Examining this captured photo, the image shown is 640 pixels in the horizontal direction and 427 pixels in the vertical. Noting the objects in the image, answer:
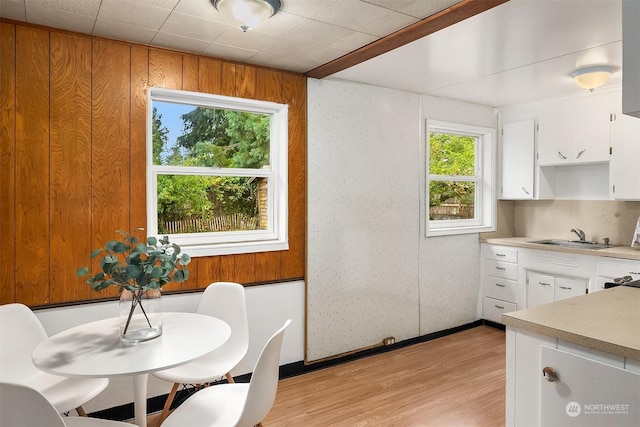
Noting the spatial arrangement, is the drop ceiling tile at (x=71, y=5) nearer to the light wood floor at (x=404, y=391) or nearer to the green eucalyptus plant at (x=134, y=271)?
the green eucalyptus plant at (x=134, y=271)

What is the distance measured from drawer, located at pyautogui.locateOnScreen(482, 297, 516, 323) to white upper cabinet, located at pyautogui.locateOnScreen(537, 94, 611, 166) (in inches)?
59.0

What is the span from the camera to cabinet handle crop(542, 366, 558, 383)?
1.46 metres

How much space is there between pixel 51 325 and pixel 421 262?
3.02 metres

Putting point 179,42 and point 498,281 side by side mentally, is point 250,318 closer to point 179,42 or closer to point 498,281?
point 179,42

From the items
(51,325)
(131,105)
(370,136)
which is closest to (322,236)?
(370,136)

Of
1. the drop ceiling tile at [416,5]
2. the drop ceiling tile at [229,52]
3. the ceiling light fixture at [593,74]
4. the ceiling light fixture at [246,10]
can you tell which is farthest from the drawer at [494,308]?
the ceiling light fixture at [246,10]

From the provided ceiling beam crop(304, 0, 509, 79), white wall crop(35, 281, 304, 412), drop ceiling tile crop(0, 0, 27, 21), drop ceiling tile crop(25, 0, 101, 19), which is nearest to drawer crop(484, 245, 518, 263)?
white wall crop(35, 281, 304, 412)

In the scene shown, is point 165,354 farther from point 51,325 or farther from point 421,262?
point 421,262

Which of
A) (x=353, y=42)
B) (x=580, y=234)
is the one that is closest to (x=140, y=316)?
(x=353, y=42)

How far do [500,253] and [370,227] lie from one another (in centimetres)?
166

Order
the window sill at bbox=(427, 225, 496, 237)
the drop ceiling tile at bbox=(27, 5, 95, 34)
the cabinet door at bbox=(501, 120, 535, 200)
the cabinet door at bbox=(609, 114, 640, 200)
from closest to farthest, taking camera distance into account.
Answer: the drop ceiling tile at bbox=(27, 5, 95, 34) < the cabinet door at bbox=(609, 114, 640, 200) < the window sill at bbox=(427, 225, 496, 237) < the cabinet door at bbox=(501, 120, 535, 200)

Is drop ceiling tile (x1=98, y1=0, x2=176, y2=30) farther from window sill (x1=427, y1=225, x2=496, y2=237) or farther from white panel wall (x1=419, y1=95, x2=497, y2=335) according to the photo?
window sill (x1=427, y1=225, x2=496, y2=237)

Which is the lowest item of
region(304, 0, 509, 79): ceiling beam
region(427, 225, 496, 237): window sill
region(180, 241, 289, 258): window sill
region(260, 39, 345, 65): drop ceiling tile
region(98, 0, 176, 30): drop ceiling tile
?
region(180, 241, 289, 258): window sill

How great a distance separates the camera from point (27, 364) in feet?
6.91
